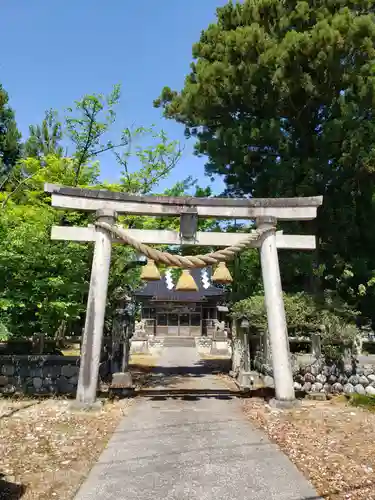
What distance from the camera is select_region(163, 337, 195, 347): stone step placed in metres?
32.5

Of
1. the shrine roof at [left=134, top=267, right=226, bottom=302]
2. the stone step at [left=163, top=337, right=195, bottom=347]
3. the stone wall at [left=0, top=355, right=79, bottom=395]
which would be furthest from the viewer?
the shrine roof at [left=134, top=267, right=226, bottom=302]

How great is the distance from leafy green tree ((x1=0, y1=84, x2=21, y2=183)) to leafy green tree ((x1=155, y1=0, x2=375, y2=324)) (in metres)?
13.4

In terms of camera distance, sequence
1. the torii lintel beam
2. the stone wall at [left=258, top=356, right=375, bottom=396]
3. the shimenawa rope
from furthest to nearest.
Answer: the stone wall at [left=258, top=356, right=375, bottom=396], the torii lintel beam, the shimenawa rope

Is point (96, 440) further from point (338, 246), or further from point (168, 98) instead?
point (168, 98)

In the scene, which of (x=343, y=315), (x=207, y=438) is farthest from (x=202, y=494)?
(x=343, y=315)

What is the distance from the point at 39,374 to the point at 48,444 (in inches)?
147

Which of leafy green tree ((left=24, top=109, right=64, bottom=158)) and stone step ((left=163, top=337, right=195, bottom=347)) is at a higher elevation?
leafy green tree ((left=24, top=109, right=64, bottom=158))

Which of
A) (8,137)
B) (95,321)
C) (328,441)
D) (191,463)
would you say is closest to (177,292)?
(8,137)

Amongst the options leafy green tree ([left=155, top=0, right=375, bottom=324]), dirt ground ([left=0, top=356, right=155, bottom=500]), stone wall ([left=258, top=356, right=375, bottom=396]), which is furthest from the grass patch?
leafy green tree ([left=155, top=0, right=375, bottom=324])

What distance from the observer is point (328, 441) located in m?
5.77

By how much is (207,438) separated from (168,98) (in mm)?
16057

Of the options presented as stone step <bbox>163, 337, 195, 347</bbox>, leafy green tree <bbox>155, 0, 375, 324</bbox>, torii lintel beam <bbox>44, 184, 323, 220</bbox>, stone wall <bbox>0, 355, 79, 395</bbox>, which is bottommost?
stone wall <bbox>0, 355, 79, 395</bbox>

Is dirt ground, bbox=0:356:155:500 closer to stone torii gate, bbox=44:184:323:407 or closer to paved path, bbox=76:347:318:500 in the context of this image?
paved path, bbox=76:347:318:500

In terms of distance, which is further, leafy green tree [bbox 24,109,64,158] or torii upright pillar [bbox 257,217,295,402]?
leafy green tree [bbox 24,109,64,158]
